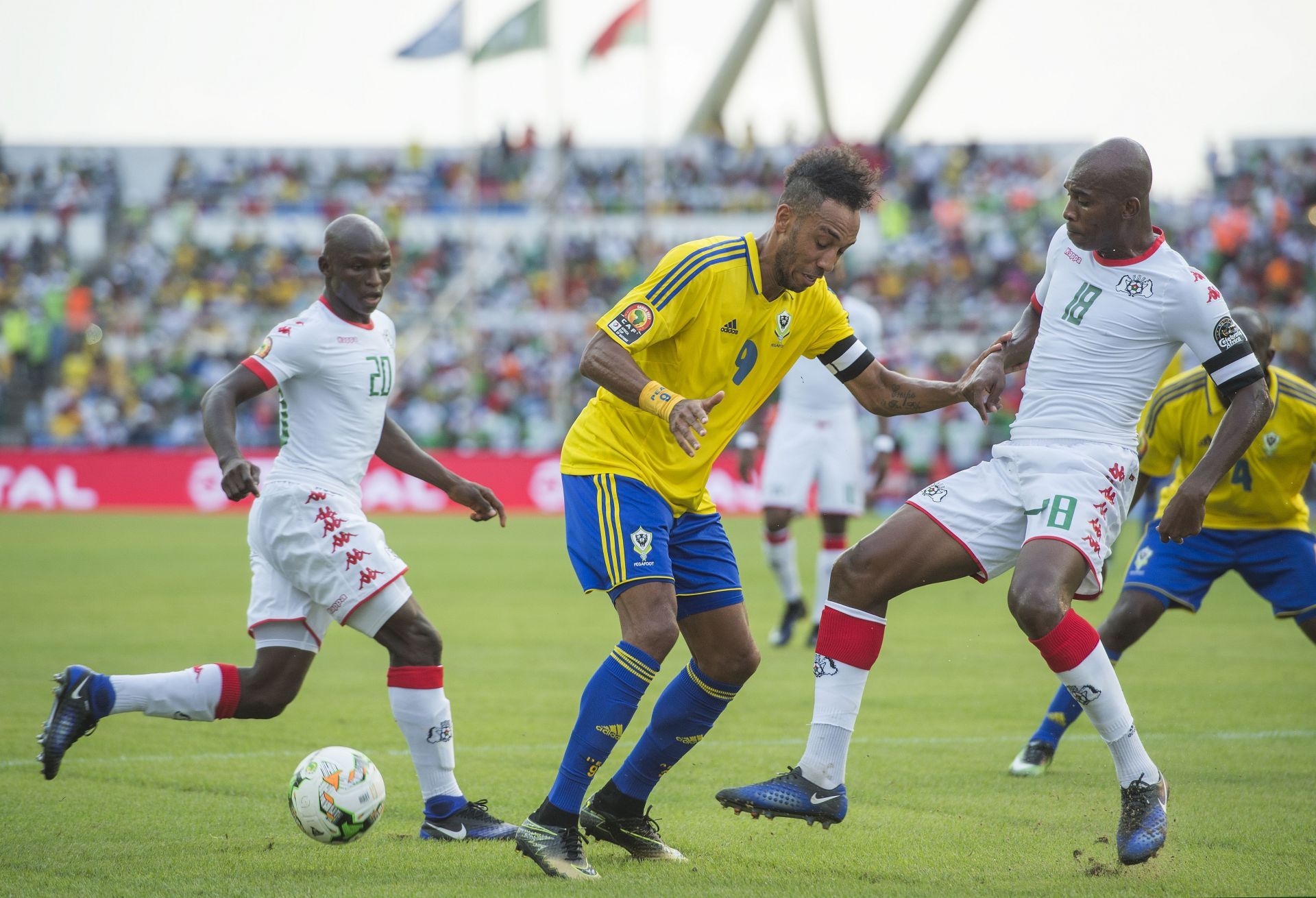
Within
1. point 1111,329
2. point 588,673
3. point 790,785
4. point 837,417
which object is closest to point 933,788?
point 790,785

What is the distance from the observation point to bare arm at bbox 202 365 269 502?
5090mm

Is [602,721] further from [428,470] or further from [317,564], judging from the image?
[428,470]

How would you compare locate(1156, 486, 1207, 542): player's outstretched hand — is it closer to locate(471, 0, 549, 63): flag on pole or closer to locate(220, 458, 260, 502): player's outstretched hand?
locate(220, 458, 260, 502): player's outstretched hand

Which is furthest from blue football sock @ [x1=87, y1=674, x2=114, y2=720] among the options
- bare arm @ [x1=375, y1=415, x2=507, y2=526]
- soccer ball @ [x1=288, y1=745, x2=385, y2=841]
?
bare arm @ [x1=375, y1=415, x2=507, y2=526]

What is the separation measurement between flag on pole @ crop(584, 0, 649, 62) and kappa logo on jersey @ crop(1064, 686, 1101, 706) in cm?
2662

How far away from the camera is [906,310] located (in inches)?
1181

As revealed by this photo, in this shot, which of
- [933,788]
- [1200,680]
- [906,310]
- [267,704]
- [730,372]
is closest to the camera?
[730,372]

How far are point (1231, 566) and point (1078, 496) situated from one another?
7.53 ft

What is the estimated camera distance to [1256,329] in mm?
6527

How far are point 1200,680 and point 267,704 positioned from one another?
21.6ft

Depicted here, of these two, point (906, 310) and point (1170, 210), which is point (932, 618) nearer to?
point (906, 310)

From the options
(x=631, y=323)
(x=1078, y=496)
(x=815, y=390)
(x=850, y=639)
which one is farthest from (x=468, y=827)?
(x=815, y=390)

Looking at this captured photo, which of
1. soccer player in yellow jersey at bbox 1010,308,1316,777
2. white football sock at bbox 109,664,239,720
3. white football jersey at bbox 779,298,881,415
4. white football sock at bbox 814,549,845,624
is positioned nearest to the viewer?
white football sock at bbox 109,664,239,720

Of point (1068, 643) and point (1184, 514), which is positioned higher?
point (1184, 514)
